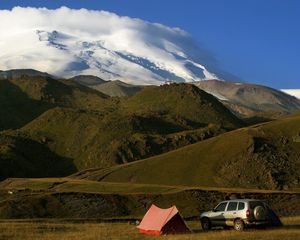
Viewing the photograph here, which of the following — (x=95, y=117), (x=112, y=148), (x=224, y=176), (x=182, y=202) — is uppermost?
(x=95, y=117)

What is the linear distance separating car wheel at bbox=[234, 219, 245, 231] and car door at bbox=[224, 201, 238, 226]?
32 centimetres

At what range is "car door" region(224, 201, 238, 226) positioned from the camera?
34.8 m

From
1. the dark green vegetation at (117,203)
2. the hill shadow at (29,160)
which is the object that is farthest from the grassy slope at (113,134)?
the dark green vegetation at (117,203)

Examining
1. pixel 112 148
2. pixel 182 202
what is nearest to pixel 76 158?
pixel 112 148

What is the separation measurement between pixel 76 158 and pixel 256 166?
225ft

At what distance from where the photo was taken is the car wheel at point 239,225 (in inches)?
1345

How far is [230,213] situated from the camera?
35125 mm

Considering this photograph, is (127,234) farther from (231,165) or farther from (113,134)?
(113,134)

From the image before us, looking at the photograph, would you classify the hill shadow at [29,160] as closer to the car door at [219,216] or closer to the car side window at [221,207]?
the car door at [219,216]

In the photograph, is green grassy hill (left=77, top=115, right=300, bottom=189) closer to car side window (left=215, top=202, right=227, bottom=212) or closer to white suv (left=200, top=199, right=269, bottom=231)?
car side window (left=215, top=202, right=227, bottom=212)

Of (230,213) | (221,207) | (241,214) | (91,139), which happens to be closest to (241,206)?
(241,214)

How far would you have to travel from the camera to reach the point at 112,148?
163m

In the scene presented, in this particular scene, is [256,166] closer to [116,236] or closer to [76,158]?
[76,158]

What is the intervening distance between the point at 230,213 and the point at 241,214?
0.97 m
